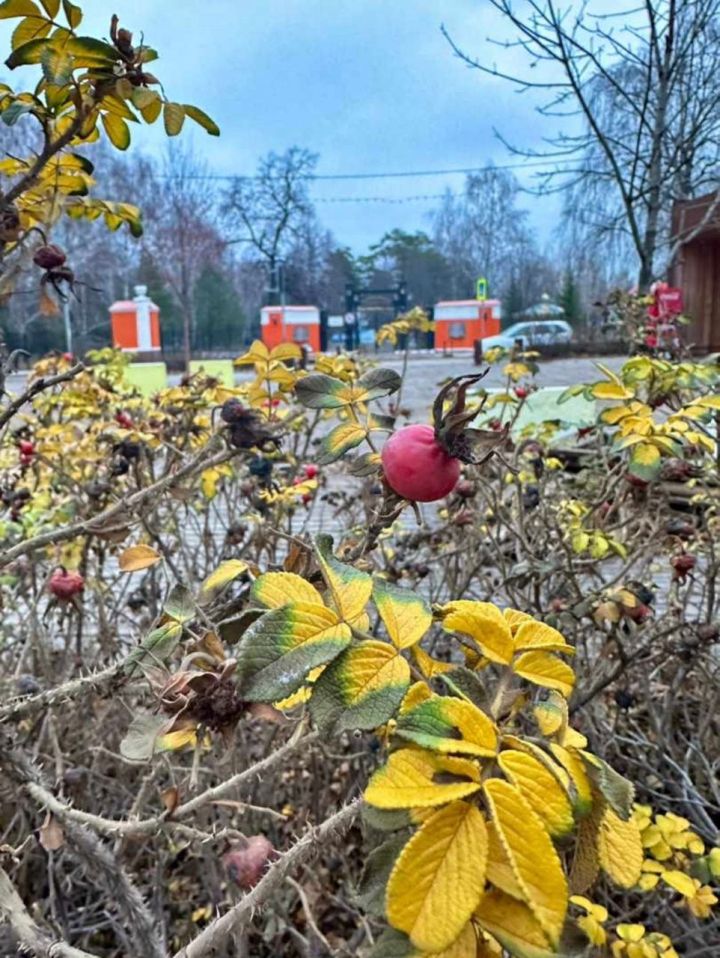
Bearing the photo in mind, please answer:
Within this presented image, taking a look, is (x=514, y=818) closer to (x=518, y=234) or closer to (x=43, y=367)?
(x=43, y=367)

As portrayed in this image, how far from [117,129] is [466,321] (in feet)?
85.8

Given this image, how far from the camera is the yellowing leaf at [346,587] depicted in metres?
0.43

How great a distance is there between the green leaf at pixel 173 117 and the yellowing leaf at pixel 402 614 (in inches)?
23.3

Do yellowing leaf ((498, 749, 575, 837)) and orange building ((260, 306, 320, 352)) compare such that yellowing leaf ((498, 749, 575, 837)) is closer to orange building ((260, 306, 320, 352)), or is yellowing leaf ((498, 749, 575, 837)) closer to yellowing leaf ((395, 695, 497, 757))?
yellowing leaf ((395, 695, 497, 757))

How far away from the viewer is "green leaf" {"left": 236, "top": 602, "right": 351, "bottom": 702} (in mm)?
383

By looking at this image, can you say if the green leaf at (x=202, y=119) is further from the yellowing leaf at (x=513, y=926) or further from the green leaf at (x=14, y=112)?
the yellowing leaf at (x=513, y=926)

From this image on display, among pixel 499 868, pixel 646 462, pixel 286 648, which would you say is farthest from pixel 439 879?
→ pixel 646 462

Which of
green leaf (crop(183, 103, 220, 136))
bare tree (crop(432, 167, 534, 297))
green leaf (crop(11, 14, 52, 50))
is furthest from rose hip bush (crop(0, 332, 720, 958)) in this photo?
bare tree (crop(432, 167, 534, 297))

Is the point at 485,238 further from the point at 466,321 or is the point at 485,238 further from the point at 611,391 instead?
the point at 611,391

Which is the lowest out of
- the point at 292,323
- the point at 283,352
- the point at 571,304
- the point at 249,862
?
the point at 249,862

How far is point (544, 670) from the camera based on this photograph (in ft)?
1.45

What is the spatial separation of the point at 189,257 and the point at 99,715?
61.5ft

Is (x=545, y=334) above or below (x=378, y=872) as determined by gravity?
above

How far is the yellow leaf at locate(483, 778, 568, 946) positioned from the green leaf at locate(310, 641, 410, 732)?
0.07 meters
